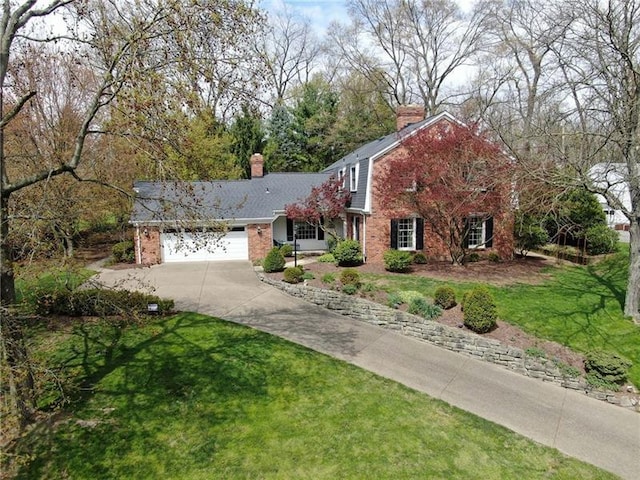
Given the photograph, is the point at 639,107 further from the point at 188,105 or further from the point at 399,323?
the point at 188,105

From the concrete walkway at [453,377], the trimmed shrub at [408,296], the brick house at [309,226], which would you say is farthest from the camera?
the brick house at [309,226]

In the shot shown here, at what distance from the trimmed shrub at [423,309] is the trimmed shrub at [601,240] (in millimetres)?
12007

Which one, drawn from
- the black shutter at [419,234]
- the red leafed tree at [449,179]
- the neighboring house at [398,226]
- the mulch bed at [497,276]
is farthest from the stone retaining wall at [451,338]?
the black shutter at [419,234]

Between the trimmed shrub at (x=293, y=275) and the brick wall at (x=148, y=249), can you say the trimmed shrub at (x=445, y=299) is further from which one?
the brick wall at (x=148, y=249)

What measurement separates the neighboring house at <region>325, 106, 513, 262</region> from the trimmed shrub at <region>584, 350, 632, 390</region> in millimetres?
9081

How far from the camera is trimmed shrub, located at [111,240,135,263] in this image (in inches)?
779

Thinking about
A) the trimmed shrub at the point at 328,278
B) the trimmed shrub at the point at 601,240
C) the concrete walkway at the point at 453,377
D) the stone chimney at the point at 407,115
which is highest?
the stone chimney at the point at 407,115

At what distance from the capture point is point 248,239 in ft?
67.3

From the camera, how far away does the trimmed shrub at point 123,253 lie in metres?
19.8

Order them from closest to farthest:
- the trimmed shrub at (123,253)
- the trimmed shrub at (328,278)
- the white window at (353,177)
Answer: the trimmed shrub at (328,278) → the white window at (353,177) → the trimmed shrub at (123,253)

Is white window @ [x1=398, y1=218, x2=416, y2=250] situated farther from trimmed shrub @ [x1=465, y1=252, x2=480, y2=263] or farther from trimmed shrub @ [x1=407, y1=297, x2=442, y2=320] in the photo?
trimmed shrub @ [x1=407, y1=297, x2=442, y2=320]

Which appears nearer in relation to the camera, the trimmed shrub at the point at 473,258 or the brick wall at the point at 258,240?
the trimmed shrub at the point at 473,258

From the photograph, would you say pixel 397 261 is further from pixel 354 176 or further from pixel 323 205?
pixel 354 176

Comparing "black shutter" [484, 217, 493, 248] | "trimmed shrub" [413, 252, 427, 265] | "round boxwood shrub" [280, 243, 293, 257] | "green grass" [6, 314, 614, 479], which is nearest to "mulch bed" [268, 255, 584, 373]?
"trimmed shrub" [413, 252, 427, 265]
